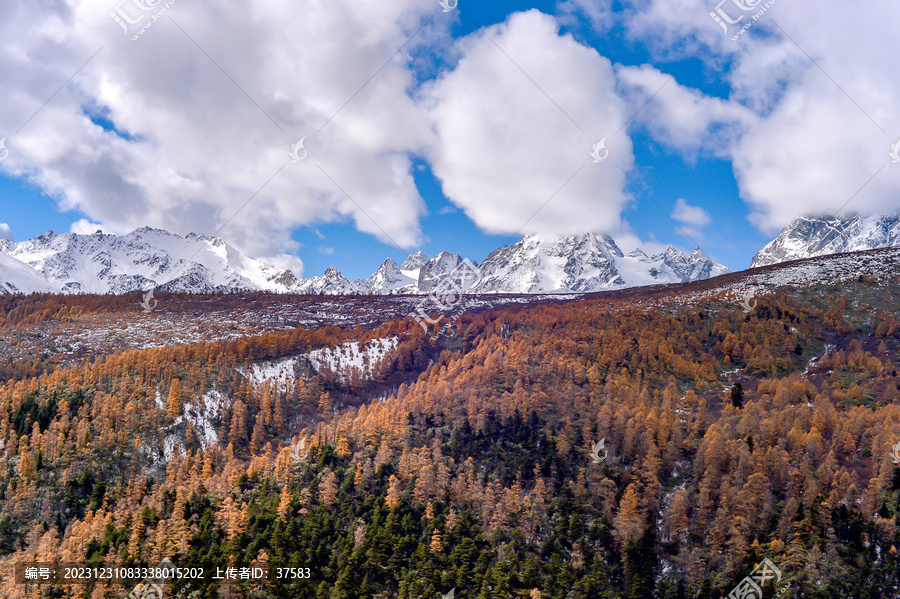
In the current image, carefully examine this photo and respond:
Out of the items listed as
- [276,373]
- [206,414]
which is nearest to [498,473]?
[206,414]

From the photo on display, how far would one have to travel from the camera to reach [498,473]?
108062mm

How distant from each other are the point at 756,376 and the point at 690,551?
85.3 m

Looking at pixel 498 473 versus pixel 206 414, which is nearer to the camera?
pixel 498 473

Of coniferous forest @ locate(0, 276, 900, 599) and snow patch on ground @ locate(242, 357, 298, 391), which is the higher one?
snow patch on ground @ locate(242, 357, 298, 391)

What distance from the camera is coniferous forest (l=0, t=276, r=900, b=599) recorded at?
79.9 metres

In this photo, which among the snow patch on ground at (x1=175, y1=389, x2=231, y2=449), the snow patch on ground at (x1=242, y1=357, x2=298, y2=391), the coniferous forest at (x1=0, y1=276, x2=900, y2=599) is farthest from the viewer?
the snow patch on ground at (x1=242, y1=357, x2=298, y2=391)

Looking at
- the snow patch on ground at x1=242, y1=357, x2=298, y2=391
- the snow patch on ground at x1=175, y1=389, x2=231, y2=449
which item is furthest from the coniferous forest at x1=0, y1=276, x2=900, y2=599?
the snow patch on ground at x1=242, y1=357, x2=298, y2=391

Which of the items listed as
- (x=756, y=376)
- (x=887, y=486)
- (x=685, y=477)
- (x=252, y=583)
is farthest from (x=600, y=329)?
(x=252, y=583)

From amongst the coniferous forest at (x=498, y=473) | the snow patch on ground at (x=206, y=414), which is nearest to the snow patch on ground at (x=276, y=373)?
the coniferous forest at (x=498, y=473)

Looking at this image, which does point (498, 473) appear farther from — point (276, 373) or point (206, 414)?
point (276, 373)

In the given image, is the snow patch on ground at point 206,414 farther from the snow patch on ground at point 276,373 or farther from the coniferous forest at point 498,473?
the snow patch on ground at point 276,373

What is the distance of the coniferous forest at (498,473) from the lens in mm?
79938

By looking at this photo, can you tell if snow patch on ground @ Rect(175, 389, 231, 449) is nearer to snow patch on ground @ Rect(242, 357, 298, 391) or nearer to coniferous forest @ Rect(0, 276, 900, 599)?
coniferous forest @ Rect(0, 276, 900, 599)

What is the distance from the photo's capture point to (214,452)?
13000 centimetres
